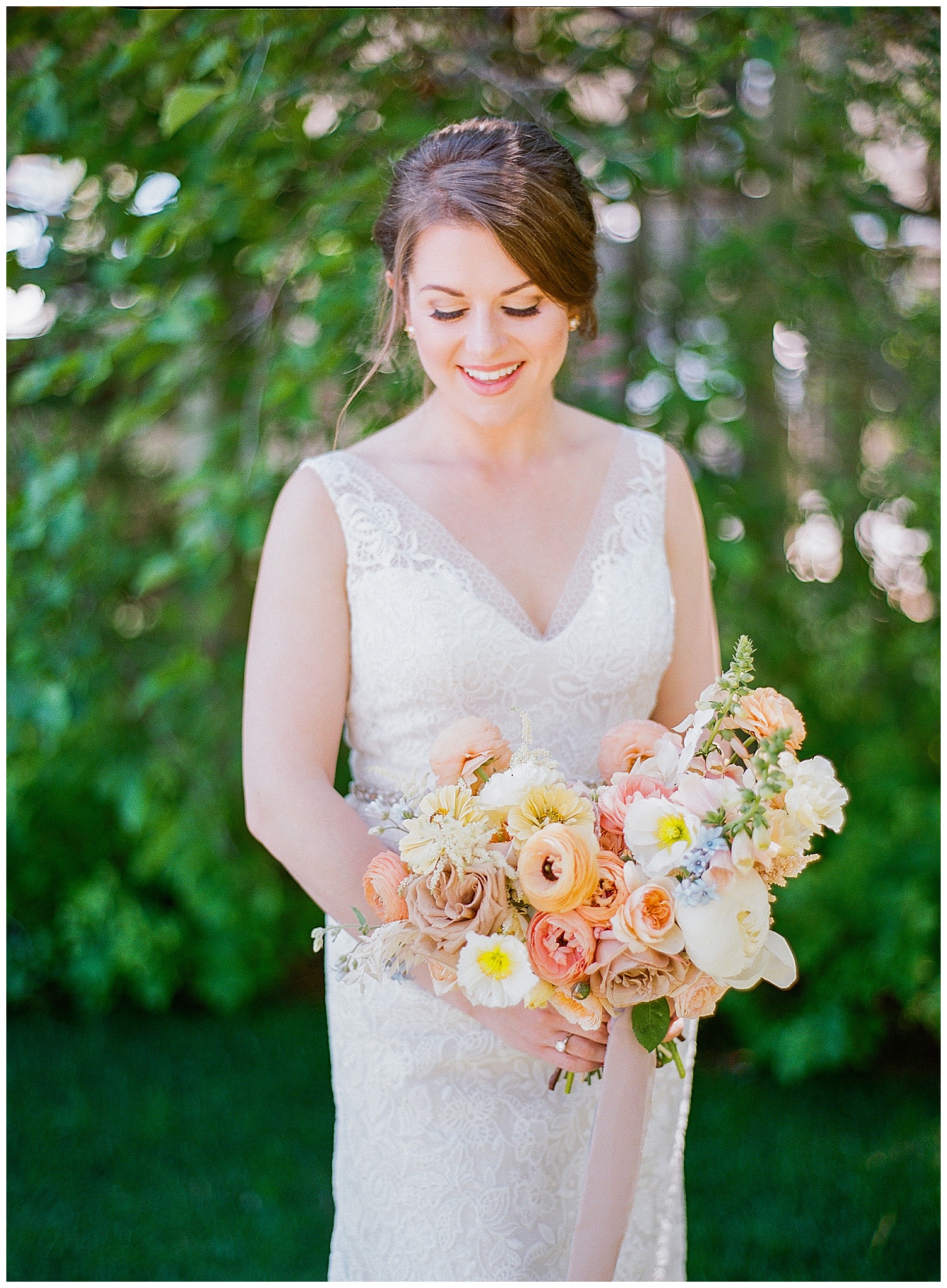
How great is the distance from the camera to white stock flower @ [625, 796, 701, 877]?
1.37 m

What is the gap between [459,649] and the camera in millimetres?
1967

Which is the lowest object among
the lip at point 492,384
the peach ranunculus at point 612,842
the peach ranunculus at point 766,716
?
the peach ranunculus at point 612,842

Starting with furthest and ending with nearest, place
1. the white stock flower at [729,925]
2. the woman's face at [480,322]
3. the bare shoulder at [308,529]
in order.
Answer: the bare shoulder at [308,529], the woman's face at [480,322], the white stock flower at [729,925]

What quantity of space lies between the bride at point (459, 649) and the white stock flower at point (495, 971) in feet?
1.04

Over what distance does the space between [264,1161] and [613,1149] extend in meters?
2.60

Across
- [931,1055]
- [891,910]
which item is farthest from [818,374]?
[931,1055]

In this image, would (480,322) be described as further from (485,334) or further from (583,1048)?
(583,1048)

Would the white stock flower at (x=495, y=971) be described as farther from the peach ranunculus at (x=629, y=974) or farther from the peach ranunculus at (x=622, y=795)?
the peach ranunculus at (x=622, y=795)

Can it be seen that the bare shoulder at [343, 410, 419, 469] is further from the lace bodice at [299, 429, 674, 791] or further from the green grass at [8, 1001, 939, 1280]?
the green grass at [8, 1001, 939, 1280]

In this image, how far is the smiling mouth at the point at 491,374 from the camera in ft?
6.10

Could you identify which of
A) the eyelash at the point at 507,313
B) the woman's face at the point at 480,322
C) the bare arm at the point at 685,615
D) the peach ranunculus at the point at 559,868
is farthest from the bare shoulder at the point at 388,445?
the peach ranunculus at the point at 559,868

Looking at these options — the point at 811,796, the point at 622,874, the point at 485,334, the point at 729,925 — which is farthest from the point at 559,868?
the point at 485,334

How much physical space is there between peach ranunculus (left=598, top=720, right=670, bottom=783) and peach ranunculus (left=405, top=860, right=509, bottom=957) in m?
0.28

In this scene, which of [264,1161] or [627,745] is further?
[264,1161]
